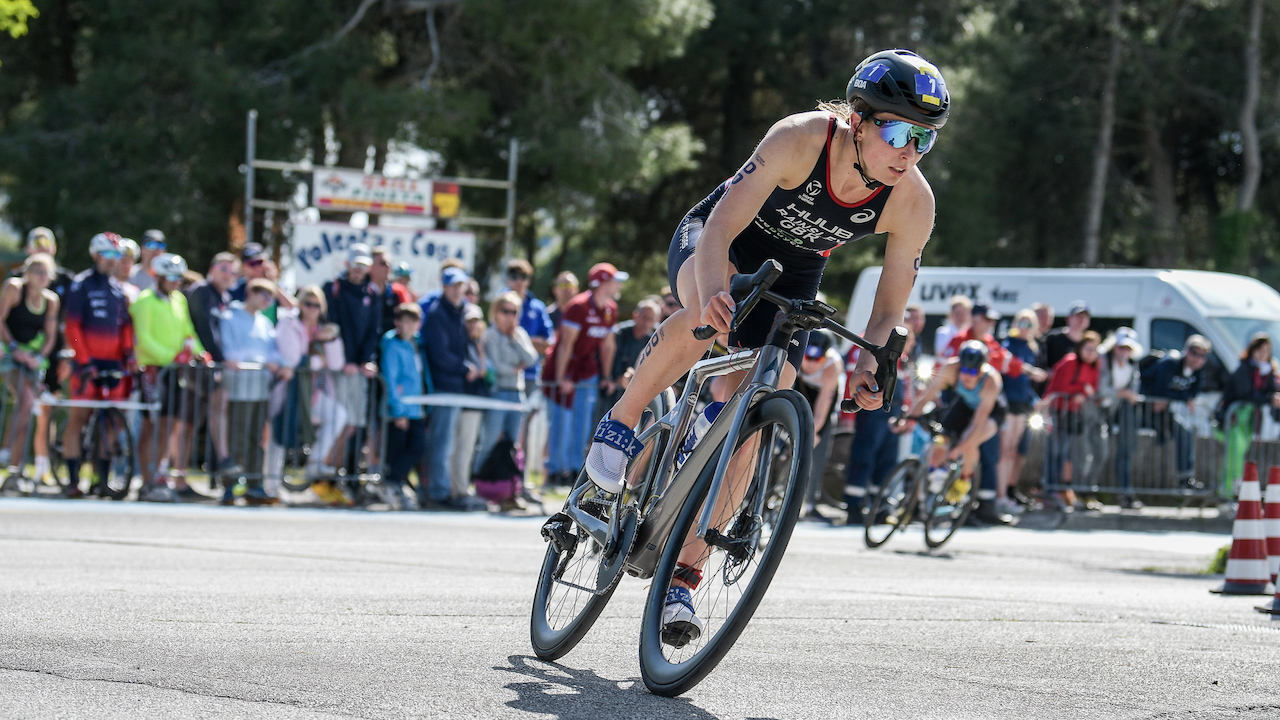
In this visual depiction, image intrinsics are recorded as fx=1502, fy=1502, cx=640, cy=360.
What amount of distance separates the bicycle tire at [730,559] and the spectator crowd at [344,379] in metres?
8.85

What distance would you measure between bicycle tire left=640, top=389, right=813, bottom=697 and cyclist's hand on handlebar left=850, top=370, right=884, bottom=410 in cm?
43

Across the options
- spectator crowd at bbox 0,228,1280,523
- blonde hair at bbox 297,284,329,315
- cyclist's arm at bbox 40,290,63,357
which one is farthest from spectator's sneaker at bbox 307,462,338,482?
cyclist's arm at bbox 40,290,63,357

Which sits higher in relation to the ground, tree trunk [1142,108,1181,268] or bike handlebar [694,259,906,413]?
tree trunk [1142,108,1181,268]

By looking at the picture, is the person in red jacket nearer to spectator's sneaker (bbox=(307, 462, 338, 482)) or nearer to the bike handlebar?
spectator's sneaker (bbox=(307, 462, 338, 482))

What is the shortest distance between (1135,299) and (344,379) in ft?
33.0

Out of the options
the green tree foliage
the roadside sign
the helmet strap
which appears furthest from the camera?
the green tree foliage

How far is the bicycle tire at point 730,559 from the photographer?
4152mm

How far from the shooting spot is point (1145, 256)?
131 ft

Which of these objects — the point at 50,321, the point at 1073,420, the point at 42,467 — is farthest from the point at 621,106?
the point at 42,467

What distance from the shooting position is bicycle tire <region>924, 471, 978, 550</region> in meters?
12.2

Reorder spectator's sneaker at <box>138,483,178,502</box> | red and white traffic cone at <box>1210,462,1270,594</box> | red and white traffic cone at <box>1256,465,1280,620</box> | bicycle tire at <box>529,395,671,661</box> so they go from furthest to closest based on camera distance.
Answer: spectator's sneaker at <box>138,483,178,502</box>
red and white traffic cone at <box>1210,462,1270,594</box>
red and white traffic cone at <box>1256,465,1280,620</box>
bicycle tire at <box>529,395,671,661</box>

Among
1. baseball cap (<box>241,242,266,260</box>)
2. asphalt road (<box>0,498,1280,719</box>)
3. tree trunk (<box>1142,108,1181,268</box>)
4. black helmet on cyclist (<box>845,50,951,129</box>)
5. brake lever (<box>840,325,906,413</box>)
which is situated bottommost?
asphalt road (<box>0,498,1280,719</box>)

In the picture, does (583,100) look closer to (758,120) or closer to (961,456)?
(758,120)

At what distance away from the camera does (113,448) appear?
41.9 ft
